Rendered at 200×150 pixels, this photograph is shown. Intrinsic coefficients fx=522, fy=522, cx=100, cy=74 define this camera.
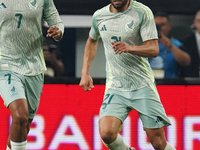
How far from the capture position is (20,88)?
200 inches

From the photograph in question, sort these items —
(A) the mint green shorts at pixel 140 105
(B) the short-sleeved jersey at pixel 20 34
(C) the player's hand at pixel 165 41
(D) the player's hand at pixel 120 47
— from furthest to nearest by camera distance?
(C) the player's hand at pixel 165 41, (A) the mint green shorts at pixel 140 105, (B) the short-sleeved jersey at pixel 20 34, (D) the player's hand at pixel 120 47

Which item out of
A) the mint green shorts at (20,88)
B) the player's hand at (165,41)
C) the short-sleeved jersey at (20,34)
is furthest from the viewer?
the player's hand at (165,41)

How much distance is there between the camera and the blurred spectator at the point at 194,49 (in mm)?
6816

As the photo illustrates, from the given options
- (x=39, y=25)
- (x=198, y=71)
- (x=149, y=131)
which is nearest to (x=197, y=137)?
(x=198, y=71)

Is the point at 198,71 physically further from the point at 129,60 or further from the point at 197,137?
the point at 129,60

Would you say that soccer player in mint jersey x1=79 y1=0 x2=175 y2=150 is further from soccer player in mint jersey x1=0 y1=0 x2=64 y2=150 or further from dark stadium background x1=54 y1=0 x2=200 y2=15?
dark stadium background x1=54 y1=0 x2=200 y2=15

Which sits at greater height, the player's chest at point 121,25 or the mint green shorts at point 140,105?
the player's chest at point 121,25

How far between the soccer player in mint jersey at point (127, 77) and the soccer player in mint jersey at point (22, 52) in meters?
0.52

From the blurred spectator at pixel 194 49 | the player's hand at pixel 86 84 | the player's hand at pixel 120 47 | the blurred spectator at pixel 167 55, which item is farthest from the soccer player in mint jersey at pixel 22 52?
the blurred spectator at pixel 194 49

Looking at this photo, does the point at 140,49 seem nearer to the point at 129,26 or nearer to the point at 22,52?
the point at 129,26

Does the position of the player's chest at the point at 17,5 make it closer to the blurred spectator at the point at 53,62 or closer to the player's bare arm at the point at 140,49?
the player's bare arm at the point at 140,49

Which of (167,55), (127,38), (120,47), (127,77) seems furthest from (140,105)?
(167,55)

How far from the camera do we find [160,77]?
6832 mm

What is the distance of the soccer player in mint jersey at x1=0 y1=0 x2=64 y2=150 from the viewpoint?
503cm
